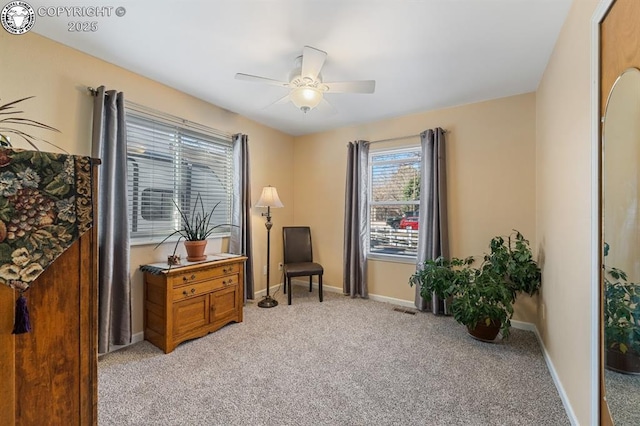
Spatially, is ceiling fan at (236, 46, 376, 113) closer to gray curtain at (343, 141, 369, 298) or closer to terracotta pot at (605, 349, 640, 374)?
gray curtain at (343, 141, 369, 298)

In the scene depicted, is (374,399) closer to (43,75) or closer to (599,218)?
(599,218)

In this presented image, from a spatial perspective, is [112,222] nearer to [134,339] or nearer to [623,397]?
[134,339]

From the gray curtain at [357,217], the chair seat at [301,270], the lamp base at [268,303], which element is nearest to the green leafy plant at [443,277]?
the gray curtain at [357,217]

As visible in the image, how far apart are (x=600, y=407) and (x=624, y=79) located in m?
1.51

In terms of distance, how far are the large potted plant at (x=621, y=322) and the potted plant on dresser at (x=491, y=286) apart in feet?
4.17

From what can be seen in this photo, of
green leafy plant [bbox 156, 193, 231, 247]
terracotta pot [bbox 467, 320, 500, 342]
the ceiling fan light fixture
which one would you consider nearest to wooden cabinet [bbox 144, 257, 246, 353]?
green leafy plant [bbox 156, 193, 231, 247]

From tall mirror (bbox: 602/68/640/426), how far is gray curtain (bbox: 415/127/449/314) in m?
2.01

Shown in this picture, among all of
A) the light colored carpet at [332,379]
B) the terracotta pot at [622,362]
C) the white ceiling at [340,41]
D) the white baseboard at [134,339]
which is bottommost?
the light colored carpet at [332,379]

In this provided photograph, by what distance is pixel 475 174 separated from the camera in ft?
10.7

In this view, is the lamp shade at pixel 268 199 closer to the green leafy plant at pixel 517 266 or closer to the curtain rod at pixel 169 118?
the curtain rod at pixel 169 118

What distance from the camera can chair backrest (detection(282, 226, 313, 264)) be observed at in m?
4.15

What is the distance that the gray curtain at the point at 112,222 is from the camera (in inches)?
89.7

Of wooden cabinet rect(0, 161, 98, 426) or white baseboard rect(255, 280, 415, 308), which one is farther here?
white baseboard rect(255, 280, 415, 308)

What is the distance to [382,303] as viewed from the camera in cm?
377
